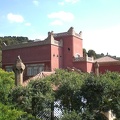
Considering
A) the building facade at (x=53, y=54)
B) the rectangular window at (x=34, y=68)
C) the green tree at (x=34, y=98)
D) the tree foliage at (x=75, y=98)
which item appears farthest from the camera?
the rectangular window at (x=34, y=68)

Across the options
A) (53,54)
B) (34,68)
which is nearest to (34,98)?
(53,54)

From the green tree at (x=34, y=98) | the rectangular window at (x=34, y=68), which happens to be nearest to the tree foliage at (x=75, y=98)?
the green tree at (x=34, y=98)

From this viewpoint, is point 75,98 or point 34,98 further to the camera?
point 34,98

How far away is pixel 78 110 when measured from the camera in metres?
9.61

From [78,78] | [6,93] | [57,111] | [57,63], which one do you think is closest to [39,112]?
[57,111]

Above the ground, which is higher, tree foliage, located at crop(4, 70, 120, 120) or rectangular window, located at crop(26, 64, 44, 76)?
rectangular window, located at crop(26, 64, 44, 76)

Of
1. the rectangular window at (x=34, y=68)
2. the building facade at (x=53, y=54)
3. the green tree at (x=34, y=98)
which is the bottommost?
the green tree at (x=34, y=98)

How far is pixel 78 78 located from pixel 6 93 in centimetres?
303

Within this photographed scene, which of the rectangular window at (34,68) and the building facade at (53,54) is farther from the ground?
the building facade at (53,54)

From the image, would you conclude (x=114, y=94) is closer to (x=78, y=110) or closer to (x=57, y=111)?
(x=78, y=110)

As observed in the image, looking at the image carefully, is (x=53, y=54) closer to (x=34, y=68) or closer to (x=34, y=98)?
(x=34, y=68)

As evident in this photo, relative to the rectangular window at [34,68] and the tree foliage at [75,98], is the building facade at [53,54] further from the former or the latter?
the tree foliage at [75,98]

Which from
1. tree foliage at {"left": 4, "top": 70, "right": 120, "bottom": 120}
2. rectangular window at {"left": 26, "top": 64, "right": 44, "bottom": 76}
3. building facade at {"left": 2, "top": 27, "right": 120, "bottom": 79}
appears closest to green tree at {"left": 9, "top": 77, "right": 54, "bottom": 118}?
tree foliage at {"left": 4, "top": 70, "right": 120, "bottom": 120}

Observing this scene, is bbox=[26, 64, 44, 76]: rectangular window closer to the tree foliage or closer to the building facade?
the building facade
